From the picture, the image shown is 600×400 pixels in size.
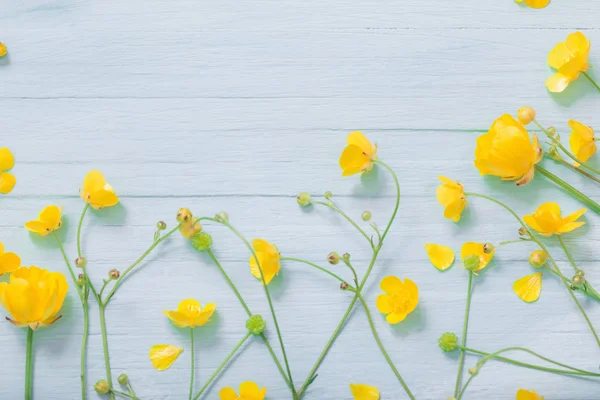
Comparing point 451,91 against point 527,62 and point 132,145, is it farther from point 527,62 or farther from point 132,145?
point 132,145

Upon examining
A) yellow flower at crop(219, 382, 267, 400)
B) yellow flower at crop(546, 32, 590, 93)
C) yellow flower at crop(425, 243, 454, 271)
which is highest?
yellow flower at crop(546, 32, 590, 93)

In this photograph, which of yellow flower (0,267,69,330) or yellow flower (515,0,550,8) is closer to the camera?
yellow flower (0,267,69,330)

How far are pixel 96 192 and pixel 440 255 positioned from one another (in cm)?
51

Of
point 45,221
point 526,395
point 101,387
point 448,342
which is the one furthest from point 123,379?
point 526,395

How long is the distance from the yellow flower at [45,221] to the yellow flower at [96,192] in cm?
4

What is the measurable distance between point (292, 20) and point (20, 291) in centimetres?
56

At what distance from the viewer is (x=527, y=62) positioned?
94 centimetres

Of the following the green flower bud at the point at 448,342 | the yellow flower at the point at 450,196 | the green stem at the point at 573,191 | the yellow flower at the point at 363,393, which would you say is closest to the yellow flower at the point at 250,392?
the yellow flower at the point at 363,393

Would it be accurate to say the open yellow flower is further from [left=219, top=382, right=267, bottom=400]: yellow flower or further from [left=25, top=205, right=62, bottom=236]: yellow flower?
[left=25, top=205, right=62, bottom=236]: yellow flower

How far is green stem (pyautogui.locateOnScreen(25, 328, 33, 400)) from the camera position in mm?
854

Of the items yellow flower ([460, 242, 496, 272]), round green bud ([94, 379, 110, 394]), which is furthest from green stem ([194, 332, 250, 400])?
yellow flower ([460, 242, 496, 272])

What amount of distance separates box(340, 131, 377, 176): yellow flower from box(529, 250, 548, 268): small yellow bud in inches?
10.5

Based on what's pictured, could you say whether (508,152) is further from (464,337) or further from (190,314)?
(190,314)

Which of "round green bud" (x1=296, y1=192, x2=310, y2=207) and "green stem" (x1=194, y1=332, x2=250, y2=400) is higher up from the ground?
"round green bud" (x1=296, y1=192, x2=310, y2=207)
